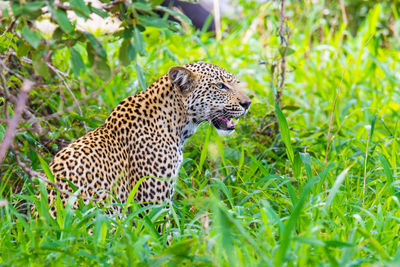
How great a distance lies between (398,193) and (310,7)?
6.19 meters

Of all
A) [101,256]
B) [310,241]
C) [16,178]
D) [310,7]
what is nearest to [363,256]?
[310,241]

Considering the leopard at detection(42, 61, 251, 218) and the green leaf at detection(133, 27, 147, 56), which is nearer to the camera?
the green leaf at detection(133, 27, 147, 56)

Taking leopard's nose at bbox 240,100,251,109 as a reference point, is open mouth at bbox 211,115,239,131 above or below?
below


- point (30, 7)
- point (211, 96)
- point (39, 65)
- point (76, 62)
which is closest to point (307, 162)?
point (211, 96)

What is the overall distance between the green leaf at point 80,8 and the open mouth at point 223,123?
216cm

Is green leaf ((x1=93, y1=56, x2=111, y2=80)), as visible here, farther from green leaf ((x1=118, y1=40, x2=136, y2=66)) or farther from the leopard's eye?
A: the leopard's eye

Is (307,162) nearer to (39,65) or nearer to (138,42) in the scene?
(138,42)

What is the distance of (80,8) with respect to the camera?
9.44 feet

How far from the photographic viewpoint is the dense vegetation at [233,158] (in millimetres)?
2984

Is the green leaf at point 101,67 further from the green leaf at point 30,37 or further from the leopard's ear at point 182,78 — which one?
the leopard's ear at point 182,78

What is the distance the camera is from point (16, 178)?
15.9 ft

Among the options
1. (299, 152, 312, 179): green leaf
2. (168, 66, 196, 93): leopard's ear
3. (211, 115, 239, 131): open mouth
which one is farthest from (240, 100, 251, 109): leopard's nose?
(299, 152, 312, 179): green leaf

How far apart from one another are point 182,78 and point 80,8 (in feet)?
6.07

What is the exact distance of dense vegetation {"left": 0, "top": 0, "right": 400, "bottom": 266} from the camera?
298cm
